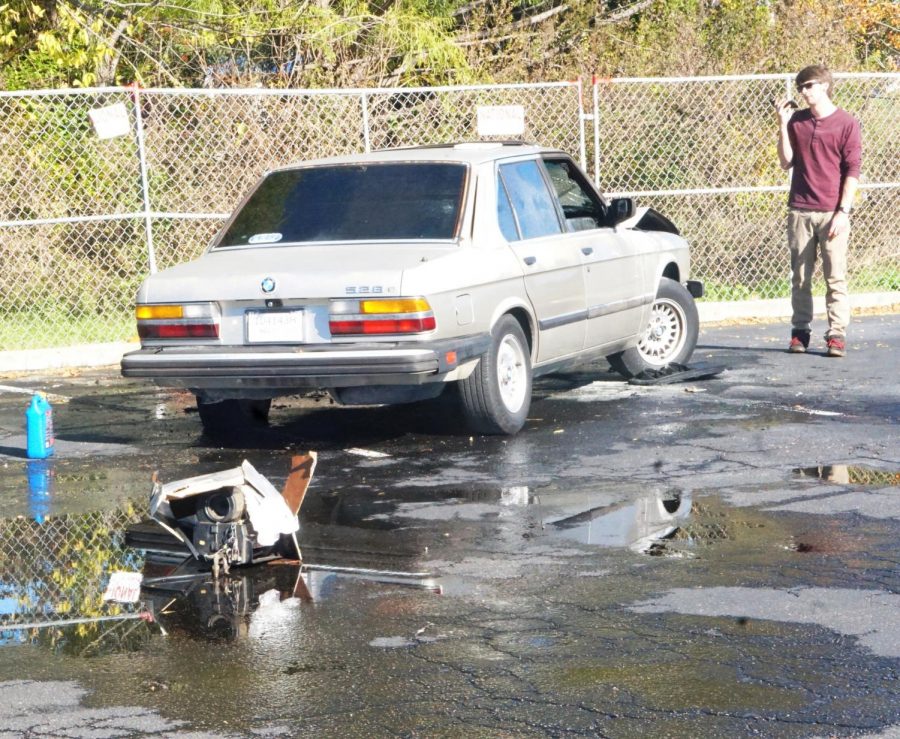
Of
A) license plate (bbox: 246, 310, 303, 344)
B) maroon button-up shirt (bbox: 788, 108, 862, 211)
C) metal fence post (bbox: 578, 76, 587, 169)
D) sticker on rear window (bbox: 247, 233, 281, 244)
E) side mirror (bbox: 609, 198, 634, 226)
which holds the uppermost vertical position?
metal fence post (bbox: 578, 76, 587, 169)

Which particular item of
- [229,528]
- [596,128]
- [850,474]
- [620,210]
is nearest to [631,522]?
[850,474]

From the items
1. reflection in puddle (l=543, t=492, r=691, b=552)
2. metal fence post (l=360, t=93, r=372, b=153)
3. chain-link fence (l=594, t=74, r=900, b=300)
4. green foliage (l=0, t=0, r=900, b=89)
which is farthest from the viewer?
green foliage (l=0, t=0, r=900, b=89)

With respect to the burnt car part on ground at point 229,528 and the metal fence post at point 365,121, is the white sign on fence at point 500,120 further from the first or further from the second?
the burnt car part on ground at point 229,528

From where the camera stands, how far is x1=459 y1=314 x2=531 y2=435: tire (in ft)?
27.7

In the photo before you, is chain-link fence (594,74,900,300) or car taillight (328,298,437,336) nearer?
car taillight (328,298,437,336)

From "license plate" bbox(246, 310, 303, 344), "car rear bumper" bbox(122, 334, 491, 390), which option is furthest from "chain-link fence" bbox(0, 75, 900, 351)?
"license plate" bbox(246, 310, 303, 344)

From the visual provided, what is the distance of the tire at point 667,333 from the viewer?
35.5ft

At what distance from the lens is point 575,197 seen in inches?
392

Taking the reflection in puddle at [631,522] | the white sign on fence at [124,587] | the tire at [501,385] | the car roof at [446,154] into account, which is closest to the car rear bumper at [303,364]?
the tire at [501,385]

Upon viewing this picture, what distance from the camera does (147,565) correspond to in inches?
237

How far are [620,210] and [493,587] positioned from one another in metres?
4.86

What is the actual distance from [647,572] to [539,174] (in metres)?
4.34

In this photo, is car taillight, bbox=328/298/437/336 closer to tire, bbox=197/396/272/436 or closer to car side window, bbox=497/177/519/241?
car side window, bbox=497/177/519/241

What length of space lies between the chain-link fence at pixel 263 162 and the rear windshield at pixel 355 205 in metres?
3.92
